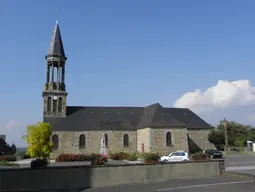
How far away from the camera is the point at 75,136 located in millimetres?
36906

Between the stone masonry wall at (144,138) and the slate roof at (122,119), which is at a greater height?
the slate roof at (122,119)

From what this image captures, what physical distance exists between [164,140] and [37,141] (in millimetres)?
16371

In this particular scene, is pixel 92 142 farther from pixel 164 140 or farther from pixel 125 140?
pixel 164 140

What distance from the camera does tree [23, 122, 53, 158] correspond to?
26.2 m

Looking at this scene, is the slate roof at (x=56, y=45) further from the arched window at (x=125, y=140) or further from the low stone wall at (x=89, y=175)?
the low stone wall at (x=89, y=175)

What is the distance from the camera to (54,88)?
38.9 m

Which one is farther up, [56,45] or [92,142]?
[56,45]

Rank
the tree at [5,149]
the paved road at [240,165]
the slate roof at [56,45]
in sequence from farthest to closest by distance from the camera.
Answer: the tree at [5,149], the slate roof at [56,45], the paved road at [240,165]

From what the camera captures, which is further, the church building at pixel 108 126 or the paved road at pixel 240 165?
the church building at pixel 108 126

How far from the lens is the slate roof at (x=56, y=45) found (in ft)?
128

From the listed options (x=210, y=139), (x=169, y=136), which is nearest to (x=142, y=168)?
(x=169, y=136)

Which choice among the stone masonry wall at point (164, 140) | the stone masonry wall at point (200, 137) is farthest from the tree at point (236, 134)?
the stone masonry wall at point (164, 140)

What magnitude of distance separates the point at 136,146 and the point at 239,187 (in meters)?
27.8

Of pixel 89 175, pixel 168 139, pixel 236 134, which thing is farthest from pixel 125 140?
pixel 89 175
